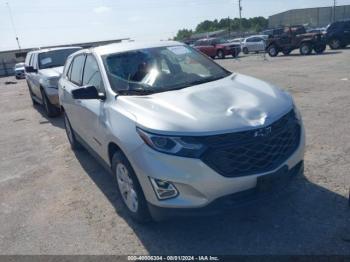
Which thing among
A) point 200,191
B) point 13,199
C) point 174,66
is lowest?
point 13,199

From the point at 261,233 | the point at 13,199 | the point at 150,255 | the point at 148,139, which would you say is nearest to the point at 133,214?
the point at 150,255

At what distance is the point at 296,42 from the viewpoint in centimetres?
2408

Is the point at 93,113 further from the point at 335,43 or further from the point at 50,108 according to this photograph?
the point at 335,43

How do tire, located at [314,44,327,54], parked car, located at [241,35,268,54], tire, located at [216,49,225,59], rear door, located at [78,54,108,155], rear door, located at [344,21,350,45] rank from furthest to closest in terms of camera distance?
1. parked car, located at [241,35,268,54]
2. tire, located at [216,49,225,59]
3. rear door, located at [344,21,350,45]
4. tire, located at [314,44,327,54]
5. rear door, located at [78,54,108,155]

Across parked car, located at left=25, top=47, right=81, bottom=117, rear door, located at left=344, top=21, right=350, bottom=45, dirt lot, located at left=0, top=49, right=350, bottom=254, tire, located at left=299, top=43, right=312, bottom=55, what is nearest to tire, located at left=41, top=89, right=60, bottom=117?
parked car, located at left=25, top=47, right=81, bottom=117

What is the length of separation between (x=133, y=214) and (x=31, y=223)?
1.33 m

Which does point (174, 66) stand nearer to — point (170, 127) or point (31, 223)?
point (170, 127)

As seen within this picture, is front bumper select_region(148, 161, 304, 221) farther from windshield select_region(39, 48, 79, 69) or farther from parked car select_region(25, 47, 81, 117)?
windshield select_region(39, 48, 79, 69)

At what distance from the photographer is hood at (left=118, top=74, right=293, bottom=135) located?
312cm

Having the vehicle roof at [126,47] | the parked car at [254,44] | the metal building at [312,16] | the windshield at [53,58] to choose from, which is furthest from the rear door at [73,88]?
the metal building at [312,16]

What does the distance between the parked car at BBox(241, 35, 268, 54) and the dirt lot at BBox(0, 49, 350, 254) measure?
26332mm

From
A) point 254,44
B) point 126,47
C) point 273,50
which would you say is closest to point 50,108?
point 126,47

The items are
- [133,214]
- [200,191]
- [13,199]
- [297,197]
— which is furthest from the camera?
[13,199]

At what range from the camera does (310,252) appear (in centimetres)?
309
